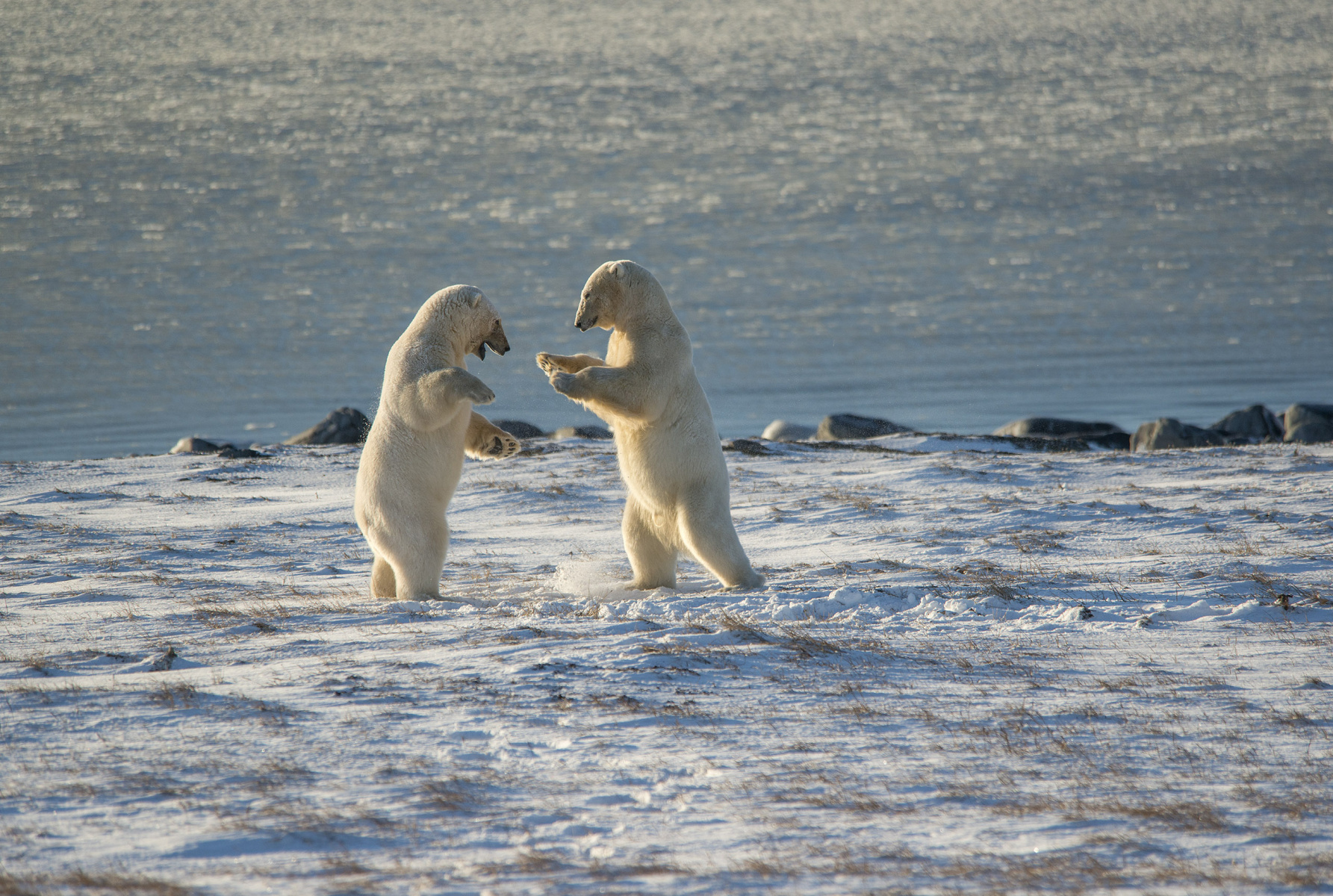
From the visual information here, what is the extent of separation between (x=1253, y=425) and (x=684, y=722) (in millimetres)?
14301

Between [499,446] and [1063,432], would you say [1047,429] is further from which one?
[499,446]

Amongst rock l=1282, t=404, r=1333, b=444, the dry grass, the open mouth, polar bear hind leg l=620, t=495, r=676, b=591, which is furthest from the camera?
rock l=1282, t=404, r=1333, b=444

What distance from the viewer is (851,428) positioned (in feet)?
51.5

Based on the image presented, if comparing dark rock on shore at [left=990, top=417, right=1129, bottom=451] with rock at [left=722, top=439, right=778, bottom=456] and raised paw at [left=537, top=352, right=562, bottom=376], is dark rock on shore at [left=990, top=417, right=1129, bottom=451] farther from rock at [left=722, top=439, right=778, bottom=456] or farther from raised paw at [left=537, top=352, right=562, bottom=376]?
raised paw at [left=537, top=352, right=562, bottom=376]

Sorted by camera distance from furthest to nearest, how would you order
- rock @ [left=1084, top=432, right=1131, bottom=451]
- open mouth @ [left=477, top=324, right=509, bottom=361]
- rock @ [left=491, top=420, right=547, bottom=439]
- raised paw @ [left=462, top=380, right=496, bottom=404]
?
rock @ [left=491, top=420, right=547, bottom=439] < rock @ [left=1084, top=432, right=1131, bottom=451] < open mouth @ [left=477, top=324, right=509, bottom=361] < raised paw @ [left=462, top=380, right=496, bottom=404]

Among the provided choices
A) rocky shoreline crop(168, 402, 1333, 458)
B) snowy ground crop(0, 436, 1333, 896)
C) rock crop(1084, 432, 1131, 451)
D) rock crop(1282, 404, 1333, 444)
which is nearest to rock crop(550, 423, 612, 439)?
rocky shoreline crop(168, 402, 1333, 458)

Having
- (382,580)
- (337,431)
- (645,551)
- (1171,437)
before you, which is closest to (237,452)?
(337,431)

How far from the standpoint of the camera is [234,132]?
51344 millimetres

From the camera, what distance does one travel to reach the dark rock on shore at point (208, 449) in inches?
495

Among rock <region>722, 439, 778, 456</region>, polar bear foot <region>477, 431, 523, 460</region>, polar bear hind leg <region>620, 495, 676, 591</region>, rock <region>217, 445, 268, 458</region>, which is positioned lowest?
polar bear hind leg <region>620, 495, 676, 591</region>

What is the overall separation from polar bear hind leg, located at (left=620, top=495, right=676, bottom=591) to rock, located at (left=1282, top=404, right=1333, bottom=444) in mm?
11674

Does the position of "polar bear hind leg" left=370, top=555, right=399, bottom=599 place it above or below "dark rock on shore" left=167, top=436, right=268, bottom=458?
below

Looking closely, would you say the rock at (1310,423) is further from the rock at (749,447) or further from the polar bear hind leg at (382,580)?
the polar bear hind leg at (382,580)

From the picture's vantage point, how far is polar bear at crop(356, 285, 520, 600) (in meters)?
6.10
